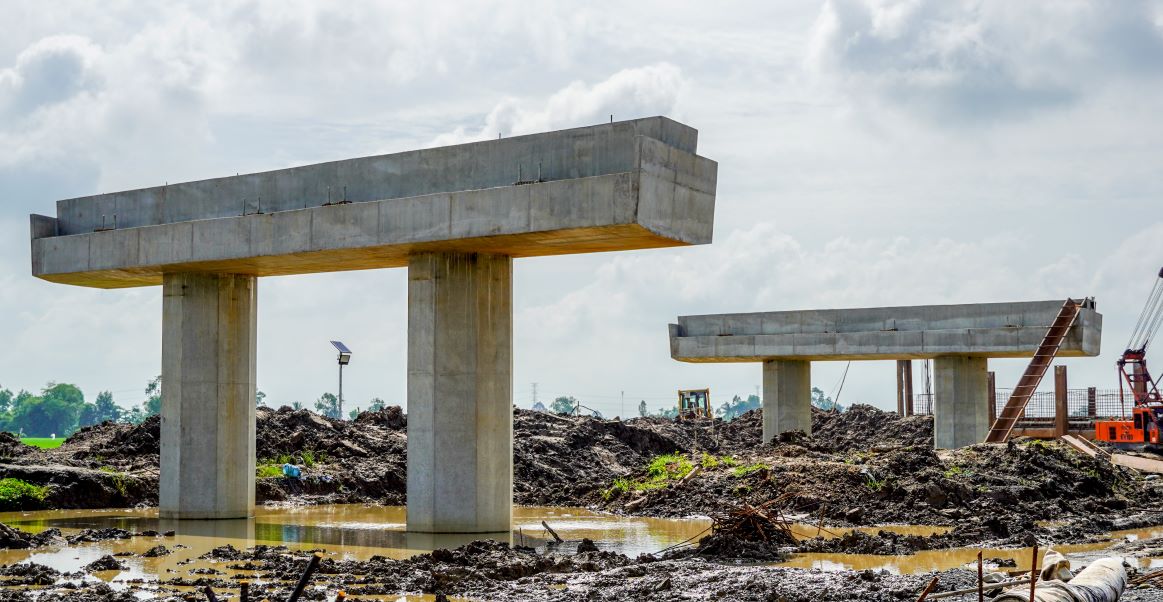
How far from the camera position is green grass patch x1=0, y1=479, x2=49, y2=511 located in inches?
977

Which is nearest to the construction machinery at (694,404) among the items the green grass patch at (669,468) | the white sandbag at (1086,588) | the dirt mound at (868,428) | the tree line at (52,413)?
the dirt mound at (868,428)

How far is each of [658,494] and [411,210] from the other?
10.2 meters

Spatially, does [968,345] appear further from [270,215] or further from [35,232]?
[35,232]

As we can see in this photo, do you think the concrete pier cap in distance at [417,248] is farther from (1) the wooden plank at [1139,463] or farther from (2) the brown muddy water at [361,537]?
(1) the wooden plank at [1139,463]

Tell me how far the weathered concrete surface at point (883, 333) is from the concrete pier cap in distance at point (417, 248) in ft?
57.0

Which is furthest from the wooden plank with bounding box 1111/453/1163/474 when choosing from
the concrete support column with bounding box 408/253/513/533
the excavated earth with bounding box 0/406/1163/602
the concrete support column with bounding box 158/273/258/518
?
the concrete support column with bounding box 158/273/258/518

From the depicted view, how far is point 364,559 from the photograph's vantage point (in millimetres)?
16188

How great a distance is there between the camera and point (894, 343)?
34781mm

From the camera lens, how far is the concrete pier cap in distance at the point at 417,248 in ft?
57.2

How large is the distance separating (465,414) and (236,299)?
6005mm

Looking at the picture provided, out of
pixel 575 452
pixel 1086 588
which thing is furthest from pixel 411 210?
pixel 575 452

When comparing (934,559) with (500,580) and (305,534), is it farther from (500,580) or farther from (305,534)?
(305,534)

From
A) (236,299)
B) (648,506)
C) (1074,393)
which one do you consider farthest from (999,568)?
(1074,393)

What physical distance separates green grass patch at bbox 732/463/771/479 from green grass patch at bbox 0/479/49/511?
1433 centimetres
